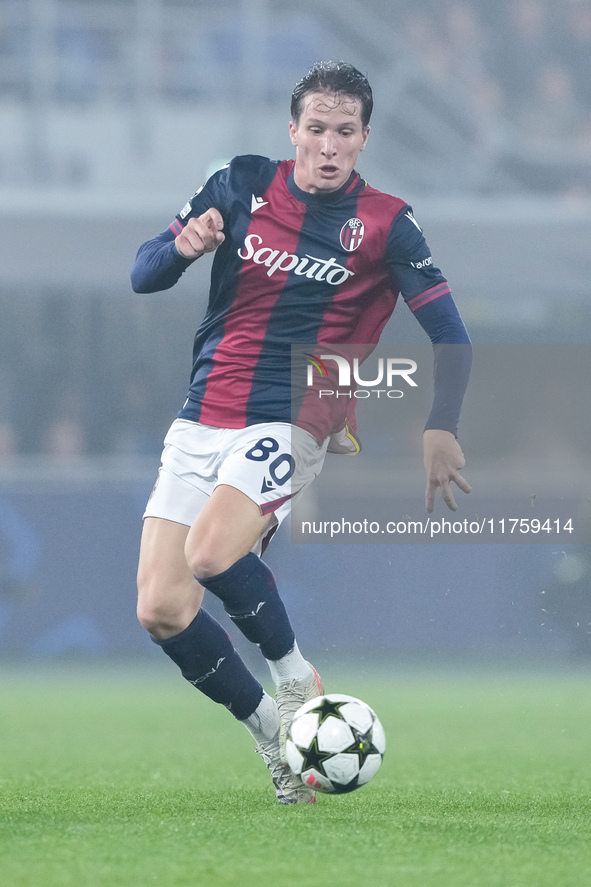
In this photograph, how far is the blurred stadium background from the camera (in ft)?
27.5

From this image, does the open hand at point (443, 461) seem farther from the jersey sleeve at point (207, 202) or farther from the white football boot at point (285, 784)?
the jersey sleeve at point (207, 202)

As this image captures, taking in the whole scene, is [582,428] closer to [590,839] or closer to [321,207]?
[321,207]

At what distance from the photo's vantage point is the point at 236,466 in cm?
342

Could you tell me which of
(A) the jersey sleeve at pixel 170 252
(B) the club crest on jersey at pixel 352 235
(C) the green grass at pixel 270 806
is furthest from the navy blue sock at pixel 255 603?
(B) the club crest on jersey at pixel 352 235

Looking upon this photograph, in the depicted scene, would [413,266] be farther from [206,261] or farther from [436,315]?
[206,261]

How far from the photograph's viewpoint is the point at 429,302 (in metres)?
3.62

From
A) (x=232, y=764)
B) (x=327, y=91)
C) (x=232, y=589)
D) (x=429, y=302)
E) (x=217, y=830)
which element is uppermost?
(x=327, y=91)

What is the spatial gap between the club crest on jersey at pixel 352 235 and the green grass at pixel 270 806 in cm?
155

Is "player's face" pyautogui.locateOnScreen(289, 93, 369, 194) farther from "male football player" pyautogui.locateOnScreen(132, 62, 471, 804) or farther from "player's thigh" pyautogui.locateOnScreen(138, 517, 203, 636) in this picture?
"player's thigh" pyautogui.locateOnScreen(138, 517, 203, 636)

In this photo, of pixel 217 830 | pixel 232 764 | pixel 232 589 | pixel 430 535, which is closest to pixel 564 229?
pixel 430 535

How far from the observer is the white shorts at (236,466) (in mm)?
3408

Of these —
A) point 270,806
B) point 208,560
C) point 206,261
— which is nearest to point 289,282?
point 208,560

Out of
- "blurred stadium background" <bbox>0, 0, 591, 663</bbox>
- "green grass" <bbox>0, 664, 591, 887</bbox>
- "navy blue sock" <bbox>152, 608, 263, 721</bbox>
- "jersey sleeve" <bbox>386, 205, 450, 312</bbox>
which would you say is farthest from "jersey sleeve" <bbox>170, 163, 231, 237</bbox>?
"blurred stadium background" <bbox>0, 0, 591, 663</bbox>

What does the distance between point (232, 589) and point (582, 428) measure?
5.91 metres
